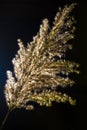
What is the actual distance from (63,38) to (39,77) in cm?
45

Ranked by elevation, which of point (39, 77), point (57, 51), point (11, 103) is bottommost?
point (11, 103)

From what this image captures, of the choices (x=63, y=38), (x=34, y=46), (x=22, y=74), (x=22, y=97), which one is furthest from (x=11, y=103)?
(x=63, y=38)

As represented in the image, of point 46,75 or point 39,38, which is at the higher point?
point 39,38

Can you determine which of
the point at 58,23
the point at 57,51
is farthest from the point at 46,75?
the point at 58,23

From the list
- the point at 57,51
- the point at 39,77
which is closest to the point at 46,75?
the point at 39,77

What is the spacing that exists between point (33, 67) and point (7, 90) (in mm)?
337

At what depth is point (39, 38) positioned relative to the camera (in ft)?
10.2

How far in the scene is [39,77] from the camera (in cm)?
300

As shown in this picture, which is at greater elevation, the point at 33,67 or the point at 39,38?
the point at 39,38

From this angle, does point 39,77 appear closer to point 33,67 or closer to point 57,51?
point 33,67

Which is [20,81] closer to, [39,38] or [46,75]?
[46,75]

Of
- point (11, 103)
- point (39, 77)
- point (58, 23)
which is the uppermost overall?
point (58, 23)

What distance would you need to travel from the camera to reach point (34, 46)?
310 centimetres

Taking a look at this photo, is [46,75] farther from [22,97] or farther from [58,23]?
[58,23]
